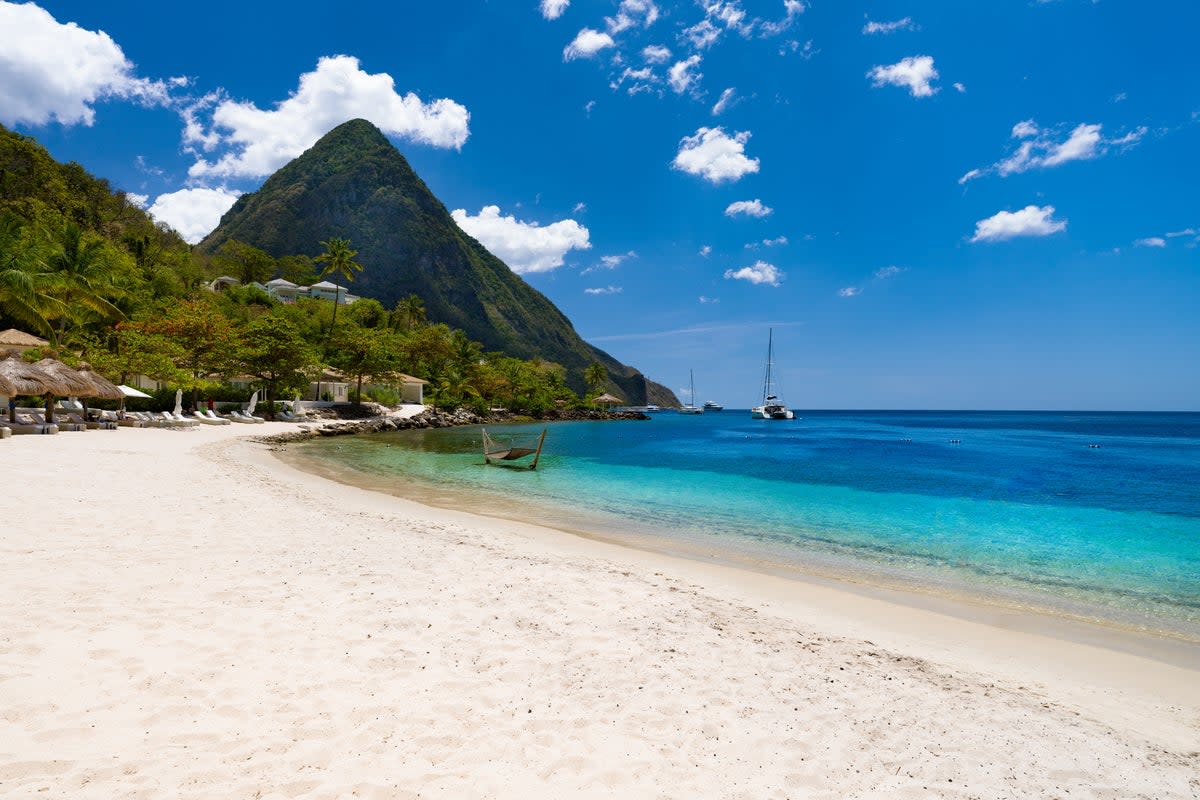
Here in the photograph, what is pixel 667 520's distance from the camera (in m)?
14.7

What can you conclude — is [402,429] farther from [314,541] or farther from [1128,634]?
[1128,634]

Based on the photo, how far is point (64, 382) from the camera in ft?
74.9

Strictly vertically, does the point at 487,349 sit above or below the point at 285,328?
above

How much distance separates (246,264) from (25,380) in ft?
301

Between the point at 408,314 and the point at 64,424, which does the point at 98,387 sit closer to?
the point at 64,424

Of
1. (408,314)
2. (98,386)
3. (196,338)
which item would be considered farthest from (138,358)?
(408,314)

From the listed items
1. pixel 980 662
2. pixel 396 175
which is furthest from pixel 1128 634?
pixel 396 175

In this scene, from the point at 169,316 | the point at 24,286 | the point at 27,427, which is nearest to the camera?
the point at 27,427

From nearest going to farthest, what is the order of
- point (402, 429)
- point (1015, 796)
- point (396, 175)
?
point (1015, 796) < point (402, 429) < point (396, 175)

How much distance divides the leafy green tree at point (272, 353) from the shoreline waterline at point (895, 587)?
32.7m

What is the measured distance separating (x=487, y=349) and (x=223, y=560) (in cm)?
14298

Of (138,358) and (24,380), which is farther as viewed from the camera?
(138,358)

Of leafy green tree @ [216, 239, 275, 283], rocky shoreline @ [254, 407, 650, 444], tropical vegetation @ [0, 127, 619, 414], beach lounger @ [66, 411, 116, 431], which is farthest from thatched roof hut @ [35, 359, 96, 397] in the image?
leafy green tree @ [216, 239, 275, 283]

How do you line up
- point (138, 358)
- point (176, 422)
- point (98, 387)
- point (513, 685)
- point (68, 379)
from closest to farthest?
point (513, 685)
point (68, 379)
point (98, 387)
point (176, 422)
point (138, 358)
